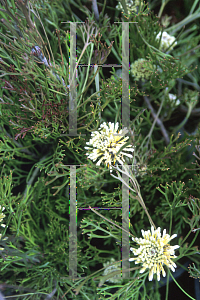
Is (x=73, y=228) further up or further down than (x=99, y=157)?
further down

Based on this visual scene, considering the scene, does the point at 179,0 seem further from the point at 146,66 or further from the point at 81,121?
the point at 81,121

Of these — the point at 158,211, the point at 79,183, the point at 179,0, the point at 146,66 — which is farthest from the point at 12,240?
the point at 179,0

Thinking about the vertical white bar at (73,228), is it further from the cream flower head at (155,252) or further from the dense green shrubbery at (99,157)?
the cream flower head at (155,252)

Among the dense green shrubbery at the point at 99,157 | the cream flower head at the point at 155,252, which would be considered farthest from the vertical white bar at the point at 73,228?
the cream flower head at the point at 155,252

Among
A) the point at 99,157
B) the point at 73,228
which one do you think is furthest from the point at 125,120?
the point at 73,228

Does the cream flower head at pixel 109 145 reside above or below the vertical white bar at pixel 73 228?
above

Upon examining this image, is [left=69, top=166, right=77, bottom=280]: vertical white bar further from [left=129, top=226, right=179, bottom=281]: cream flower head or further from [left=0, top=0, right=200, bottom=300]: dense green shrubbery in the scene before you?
[left=129, top=226, right=179, bottom=281]: cream flower head

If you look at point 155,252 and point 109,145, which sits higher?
point 109,145

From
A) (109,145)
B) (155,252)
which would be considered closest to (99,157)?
(109,145)

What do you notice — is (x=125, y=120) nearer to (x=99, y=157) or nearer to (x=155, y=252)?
(x=99, y=157)

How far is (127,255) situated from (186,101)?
322 mm

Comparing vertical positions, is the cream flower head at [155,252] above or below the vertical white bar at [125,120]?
below

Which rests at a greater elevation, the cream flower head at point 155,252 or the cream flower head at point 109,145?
the cream flower head at point 109,145

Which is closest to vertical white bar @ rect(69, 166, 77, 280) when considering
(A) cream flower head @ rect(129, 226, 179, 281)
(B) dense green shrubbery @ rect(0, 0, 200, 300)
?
(B) dense green shrubbery @ rect(0, 0, 200, 300)
